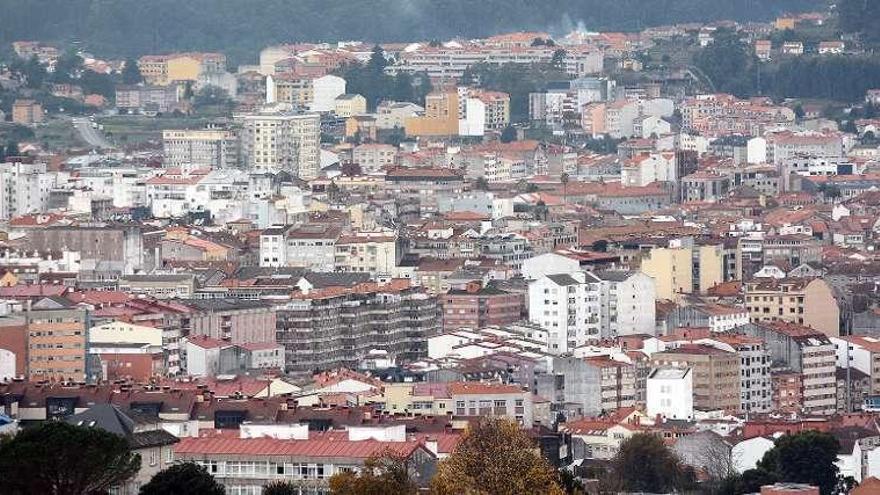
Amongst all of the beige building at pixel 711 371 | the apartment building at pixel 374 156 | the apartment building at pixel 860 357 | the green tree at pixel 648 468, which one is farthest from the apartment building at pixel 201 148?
the green tree at pixel 648 468

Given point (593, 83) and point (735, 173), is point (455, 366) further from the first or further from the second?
point (593, 83)

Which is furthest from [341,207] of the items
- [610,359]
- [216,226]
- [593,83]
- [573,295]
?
[593,83]

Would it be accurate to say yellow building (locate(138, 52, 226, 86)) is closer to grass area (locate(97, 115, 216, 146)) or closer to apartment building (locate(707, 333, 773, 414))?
grass area (locate(97, 115, 216, 146))

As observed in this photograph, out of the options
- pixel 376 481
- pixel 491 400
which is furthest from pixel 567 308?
pixel 376 481

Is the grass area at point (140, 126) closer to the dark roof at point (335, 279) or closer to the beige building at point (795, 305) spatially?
the dark roof at point (335, 279)

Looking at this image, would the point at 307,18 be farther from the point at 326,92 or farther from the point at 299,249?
the point at 299,249

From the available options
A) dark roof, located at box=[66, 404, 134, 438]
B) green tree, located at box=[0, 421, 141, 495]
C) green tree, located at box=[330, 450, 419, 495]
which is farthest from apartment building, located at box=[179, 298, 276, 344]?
green tree, located at box=[0, 421, 141, 495]

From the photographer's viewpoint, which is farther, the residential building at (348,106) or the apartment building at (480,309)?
the residential building at (348,106)

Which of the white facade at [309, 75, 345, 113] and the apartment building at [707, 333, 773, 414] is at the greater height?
the white facade at [309, 75, 345, 113]
